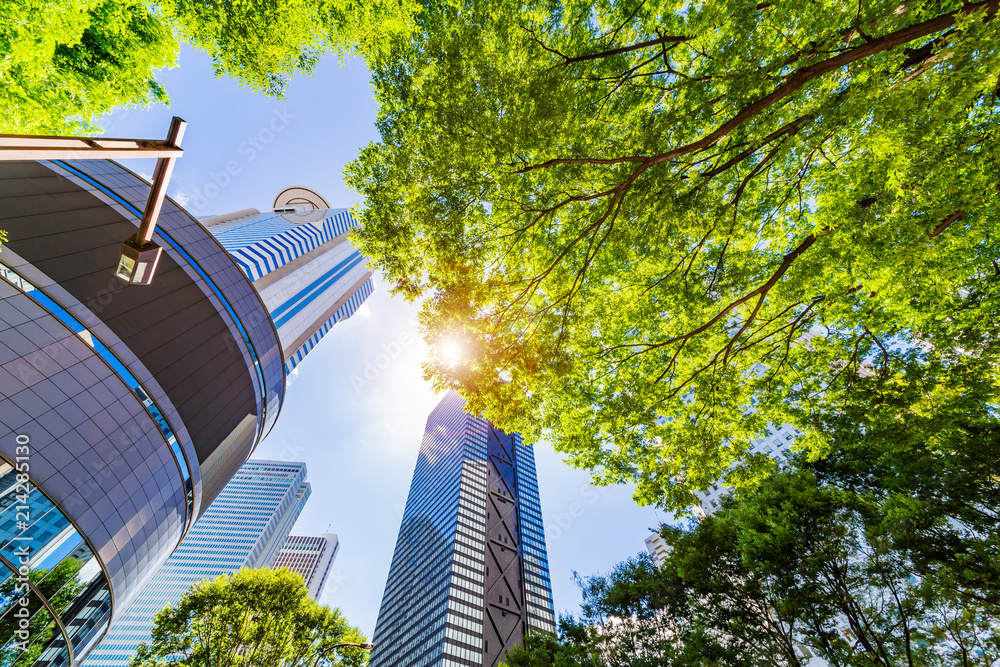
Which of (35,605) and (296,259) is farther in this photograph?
(296,259)

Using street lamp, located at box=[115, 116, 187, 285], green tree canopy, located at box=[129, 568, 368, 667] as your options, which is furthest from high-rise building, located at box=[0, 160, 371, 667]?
street lamp, located at box=[115, 116, 187, 285]

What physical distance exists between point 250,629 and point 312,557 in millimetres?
151699

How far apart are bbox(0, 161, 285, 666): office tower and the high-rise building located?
5 cm

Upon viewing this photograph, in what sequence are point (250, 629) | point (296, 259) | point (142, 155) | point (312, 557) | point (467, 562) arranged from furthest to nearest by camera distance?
point (312, 557), point (296, 259), point (467, 562), point (250, 629), point (142, 155)

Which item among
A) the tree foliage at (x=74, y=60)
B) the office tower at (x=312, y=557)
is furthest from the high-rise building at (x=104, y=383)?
the office tower at (x=312, y=557)

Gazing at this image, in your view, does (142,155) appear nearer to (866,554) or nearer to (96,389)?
(866,554)

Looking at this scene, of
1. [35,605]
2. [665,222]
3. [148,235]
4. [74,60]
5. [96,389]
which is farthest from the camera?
[96,389]

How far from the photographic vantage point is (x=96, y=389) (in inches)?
507

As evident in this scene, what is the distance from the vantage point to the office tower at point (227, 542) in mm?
79312

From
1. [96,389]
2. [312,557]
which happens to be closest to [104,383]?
[96,389]

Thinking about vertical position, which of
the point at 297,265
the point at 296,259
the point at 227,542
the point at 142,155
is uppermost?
the point at 296,259

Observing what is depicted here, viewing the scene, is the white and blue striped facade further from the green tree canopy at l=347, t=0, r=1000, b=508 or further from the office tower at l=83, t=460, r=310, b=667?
the office tower at l=83, t=460, r=310, b=667

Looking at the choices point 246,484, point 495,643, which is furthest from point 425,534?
point 246,484

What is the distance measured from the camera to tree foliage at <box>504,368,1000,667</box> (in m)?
6.46
